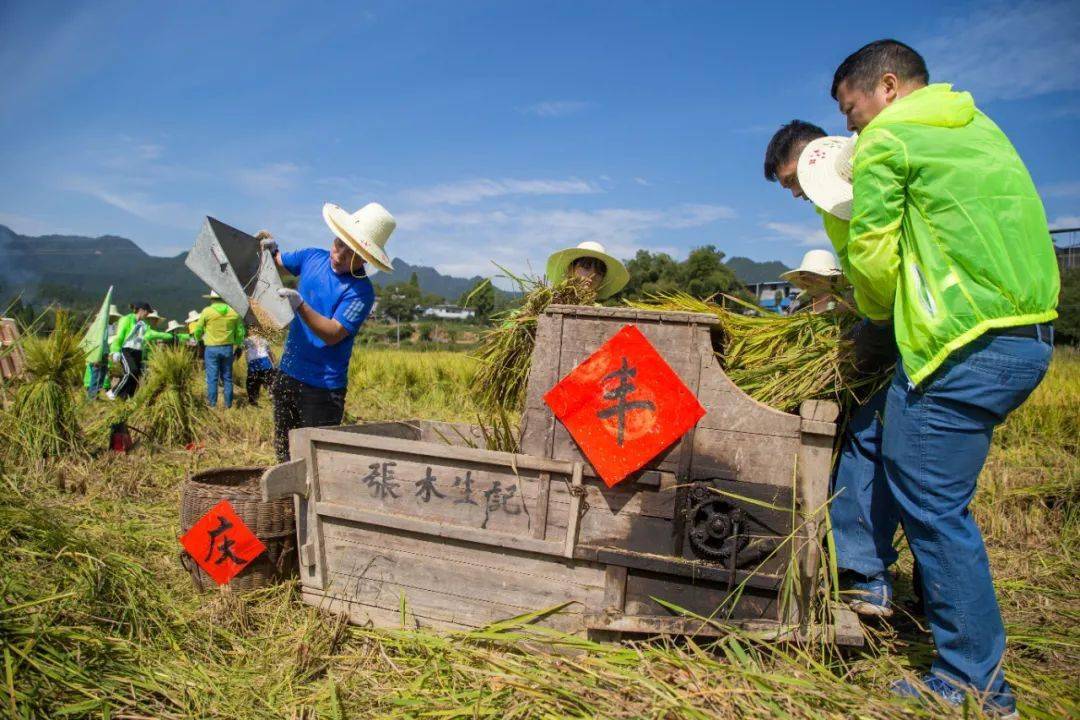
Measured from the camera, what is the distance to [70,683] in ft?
7.61

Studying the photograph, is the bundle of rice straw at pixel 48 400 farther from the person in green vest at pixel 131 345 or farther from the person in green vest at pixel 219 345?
the person in green vest at pixel 131 345

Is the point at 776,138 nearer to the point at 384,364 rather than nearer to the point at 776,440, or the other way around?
the point at 776,440

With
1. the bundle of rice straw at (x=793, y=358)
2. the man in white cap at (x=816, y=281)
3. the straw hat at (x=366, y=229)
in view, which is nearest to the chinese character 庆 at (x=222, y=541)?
the straw hat at (x=366, y=229)

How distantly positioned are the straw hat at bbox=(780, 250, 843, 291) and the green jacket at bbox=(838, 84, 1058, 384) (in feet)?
2.66

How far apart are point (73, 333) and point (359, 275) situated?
3679mm

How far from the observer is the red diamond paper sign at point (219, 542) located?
3.23m

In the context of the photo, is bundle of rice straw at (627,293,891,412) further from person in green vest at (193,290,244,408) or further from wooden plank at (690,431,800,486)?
person in green vest at (193,290,244,408)

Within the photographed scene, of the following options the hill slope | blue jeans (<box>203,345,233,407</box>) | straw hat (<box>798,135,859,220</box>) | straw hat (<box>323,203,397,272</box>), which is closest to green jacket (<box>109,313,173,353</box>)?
blue jeans (<box>203,345,233,407</box>)

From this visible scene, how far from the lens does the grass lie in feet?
6.91

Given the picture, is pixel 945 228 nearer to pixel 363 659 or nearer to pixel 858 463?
pixel 858 463

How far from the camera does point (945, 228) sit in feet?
6.77

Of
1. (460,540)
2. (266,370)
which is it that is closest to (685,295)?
(460,540)

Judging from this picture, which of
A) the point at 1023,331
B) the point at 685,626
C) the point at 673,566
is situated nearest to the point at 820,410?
the point at 1023,331

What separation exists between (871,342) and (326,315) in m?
2.87
